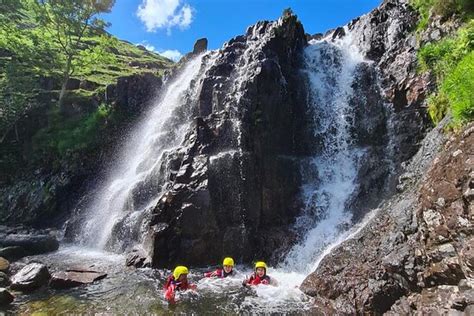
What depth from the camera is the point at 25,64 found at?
122ft

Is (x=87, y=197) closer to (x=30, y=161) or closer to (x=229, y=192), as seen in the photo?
(x=30, y=161)

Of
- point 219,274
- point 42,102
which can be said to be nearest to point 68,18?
point 42,102

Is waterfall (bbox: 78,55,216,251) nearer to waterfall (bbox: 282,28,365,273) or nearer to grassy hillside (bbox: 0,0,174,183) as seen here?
grassy hillside (bbox: 0,0,174,183)

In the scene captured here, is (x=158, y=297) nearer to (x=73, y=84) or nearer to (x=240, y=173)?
(x=240, y=173)

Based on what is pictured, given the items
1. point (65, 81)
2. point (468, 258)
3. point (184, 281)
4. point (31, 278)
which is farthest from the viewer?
point (65, 81)

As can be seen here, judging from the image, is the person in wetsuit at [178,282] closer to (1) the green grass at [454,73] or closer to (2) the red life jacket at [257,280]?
(2) the red life jacket at [257,280]

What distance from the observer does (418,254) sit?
8.93 metres

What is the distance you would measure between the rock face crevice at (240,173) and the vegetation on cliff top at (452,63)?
320 inches

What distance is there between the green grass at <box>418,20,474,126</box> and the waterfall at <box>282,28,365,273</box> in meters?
5.25

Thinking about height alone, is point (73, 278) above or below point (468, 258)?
below

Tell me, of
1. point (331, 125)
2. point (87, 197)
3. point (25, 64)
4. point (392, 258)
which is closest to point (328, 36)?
point (331, 125)

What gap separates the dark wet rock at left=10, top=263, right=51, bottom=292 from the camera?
14163 mm

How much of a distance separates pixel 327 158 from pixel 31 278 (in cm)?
1604

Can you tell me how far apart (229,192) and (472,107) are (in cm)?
1210
